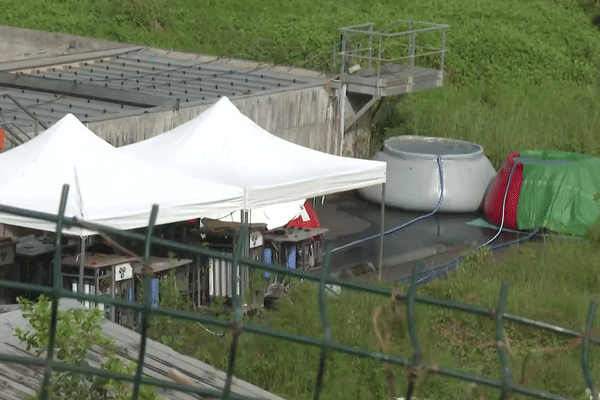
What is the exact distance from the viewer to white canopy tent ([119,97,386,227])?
506 inches

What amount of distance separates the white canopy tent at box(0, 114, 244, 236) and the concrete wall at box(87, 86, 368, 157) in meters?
2.53

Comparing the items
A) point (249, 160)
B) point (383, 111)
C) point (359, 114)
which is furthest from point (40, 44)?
point (249, 160)

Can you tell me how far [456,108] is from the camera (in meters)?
22.5

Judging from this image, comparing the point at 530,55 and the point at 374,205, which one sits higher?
the point at 530,55

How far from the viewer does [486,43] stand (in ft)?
87.2

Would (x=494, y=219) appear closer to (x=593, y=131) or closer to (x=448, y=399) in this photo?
(x=593, y=131)

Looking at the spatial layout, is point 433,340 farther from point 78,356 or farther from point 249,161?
point 78,356

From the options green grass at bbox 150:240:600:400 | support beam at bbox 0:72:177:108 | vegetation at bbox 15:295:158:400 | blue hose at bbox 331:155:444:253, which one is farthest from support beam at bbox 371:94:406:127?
vegetation at bbox 15:295:158:400

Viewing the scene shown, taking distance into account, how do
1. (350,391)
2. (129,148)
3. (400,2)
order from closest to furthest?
1. (350,391)
2. (129,148)
3. (400,2)

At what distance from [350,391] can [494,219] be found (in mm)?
9578

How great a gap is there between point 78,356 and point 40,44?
17337 mm

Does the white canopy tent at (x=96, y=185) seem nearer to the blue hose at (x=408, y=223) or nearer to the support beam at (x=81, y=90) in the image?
the support beam at (x=81, y=90)

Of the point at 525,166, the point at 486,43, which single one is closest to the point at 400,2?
the point at 486,43

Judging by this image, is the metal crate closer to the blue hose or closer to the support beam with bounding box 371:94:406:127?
the blue hose
